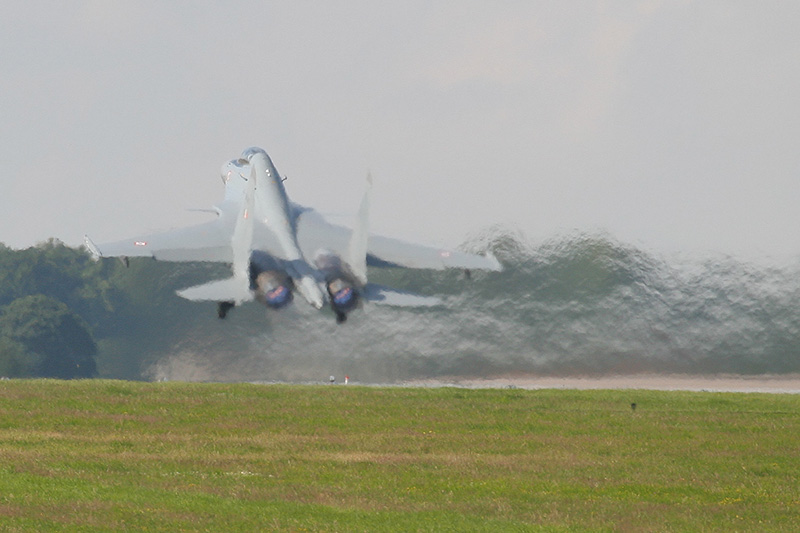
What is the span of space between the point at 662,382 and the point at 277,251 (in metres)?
16.2

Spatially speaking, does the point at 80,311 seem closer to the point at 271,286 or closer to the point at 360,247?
the point at 271,286

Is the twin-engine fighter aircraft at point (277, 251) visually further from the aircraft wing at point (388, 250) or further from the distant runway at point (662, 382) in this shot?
the distant runway at point (662, 382)

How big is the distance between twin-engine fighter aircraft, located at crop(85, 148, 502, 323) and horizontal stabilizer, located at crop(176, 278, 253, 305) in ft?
0.12

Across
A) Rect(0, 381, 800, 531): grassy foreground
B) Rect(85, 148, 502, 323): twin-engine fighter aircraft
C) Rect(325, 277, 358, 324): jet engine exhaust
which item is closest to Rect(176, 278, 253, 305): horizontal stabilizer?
Rect(85, 148, 502, 323): twin-engine fighter aircraft

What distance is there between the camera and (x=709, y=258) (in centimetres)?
5103

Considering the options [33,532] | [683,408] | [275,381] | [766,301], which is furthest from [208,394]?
[33,532]

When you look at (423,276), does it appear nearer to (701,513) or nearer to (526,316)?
(526,316)

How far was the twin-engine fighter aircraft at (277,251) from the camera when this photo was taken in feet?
155

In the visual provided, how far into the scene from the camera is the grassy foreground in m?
22.8

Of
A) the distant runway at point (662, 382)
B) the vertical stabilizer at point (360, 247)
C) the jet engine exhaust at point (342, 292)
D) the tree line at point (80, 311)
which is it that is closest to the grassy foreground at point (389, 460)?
the distant runway at point (662, 382)

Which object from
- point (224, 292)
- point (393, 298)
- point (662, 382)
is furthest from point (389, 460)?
point (662, 382)

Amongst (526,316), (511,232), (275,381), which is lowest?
(275,381)

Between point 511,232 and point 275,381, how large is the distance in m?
12.8

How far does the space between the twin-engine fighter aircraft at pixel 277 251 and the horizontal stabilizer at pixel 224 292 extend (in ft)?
0.12
